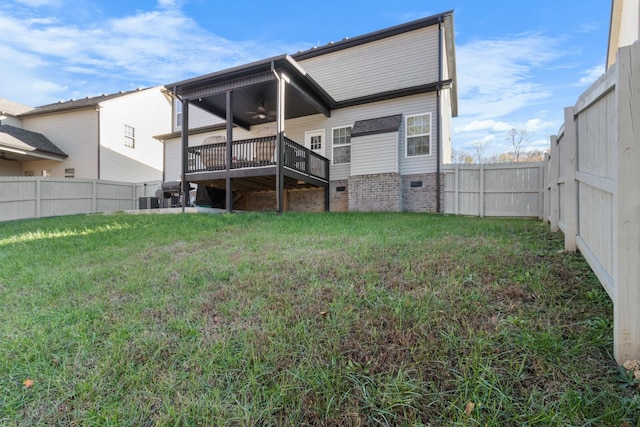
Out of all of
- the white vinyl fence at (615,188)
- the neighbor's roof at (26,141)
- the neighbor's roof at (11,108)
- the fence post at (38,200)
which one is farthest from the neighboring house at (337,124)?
the neighbor's roof at (11,108)

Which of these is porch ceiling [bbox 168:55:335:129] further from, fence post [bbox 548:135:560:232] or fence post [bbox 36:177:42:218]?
fence post [bbox 36:177:42:218]

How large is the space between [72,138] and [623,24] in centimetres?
2491

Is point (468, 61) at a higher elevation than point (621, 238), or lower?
higher

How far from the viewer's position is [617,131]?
5.04 ft

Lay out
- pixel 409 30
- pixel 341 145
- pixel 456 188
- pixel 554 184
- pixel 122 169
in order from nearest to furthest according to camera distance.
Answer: pixel 554 184, pixel 456 188, pixel 409 30, pixel 341 145, pixel 122 169

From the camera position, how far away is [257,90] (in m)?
9.67

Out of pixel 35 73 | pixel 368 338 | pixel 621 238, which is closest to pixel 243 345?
pixel 368 338

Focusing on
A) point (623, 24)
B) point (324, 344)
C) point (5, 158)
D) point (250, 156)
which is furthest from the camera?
point (5, 158)

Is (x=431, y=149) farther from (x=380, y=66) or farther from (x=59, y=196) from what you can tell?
(x=59, y=196)

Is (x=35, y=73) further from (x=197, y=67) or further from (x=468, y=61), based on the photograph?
(x=468, y=61)

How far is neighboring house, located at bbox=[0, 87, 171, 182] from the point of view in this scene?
15398 mm

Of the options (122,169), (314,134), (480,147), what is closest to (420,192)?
(314,134)

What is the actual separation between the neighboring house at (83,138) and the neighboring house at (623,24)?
68.9 feet

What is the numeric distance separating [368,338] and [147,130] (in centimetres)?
2070
